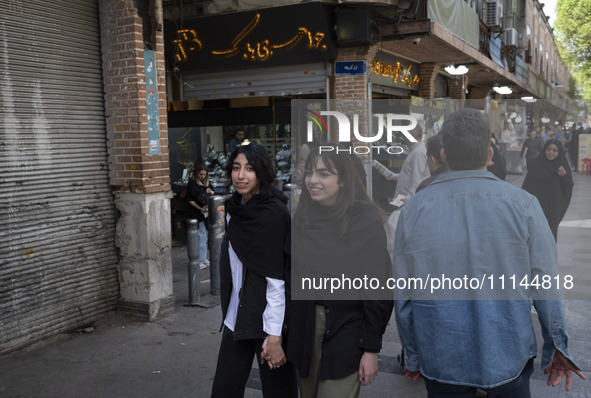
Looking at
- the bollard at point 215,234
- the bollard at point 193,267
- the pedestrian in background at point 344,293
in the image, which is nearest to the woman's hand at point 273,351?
the pedestrian in background at point 344,293

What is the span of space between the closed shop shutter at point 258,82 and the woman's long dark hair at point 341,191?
8242 mm

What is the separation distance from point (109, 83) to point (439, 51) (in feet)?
30.0

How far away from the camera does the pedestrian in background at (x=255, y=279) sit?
302 cm

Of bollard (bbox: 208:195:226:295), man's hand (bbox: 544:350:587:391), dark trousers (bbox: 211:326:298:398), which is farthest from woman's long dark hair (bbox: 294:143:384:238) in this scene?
bollard (bbox: 208:195:226:295)

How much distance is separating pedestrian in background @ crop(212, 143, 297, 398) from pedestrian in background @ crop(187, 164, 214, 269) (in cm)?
528

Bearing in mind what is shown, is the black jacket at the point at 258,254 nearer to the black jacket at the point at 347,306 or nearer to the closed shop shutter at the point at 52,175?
the black jacket at the point at 347,306

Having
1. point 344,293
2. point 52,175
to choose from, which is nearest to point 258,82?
point 52,175

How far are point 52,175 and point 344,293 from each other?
3.86 metres

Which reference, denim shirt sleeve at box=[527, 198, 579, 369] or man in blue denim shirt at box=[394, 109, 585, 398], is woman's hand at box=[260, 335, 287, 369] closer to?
man in blue denim shirt at box=[394, 109, 585, 398]

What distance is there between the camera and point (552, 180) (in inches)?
284

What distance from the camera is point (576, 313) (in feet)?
19.7

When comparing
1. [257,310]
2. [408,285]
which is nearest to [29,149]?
[257,310]

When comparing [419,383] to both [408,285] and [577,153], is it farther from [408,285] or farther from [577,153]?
[577,153]

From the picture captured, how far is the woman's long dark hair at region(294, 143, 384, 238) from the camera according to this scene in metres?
2.83
